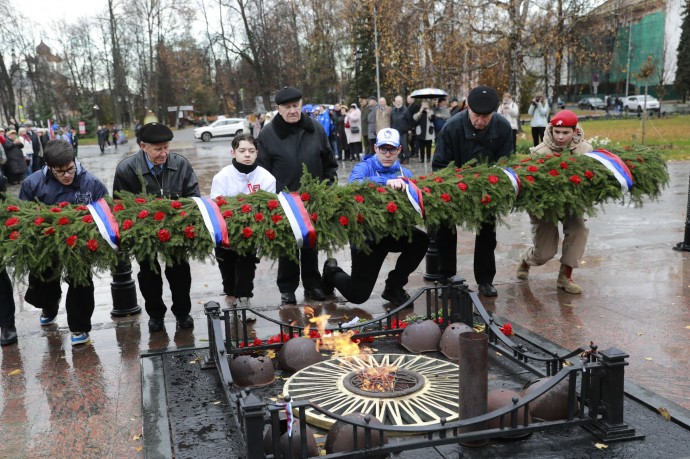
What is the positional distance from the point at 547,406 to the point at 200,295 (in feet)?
14.7

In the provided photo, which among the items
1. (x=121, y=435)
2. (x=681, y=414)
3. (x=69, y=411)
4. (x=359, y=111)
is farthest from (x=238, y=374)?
(x=359, y=111)

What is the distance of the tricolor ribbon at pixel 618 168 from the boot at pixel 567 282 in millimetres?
1025

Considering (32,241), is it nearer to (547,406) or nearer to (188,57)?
(547,406)

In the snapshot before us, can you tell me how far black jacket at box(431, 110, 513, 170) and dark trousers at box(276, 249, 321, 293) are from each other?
5.33 ft

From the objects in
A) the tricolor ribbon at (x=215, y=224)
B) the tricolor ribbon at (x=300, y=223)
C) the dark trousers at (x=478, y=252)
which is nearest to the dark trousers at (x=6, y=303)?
the tricolor ribbon at (x=215, y=224)

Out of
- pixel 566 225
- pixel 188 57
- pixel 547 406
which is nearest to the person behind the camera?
pixel 547 406

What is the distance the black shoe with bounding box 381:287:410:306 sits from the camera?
6582 millimetres

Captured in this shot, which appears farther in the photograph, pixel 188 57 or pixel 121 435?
pixel 188 57

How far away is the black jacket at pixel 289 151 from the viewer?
6660mm

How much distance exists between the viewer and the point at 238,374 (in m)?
4.48

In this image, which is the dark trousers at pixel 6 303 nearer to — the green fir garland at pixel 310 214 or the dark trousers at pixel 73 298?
the dark trousers at pixel 73 298

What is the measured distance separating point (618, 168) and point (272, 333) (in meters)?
3.45

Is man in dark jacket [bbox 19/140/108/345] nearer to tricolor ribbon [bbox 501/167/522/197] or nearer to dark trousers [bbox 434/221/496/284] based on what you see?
dark trousers [bbox 434/221/496/284]

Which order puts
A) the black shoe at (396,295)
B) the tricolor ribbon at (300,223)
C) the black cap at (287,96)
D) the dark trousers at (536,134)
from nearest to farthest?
the tricolor ribbon at (300,223)
the black cap at (287,96)
the black shoe at (396,295)
the dark trousers at (536,134)
